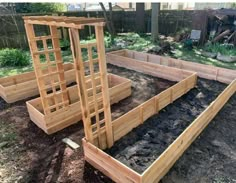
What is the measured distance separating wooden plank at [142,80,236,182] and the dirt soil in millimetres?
108

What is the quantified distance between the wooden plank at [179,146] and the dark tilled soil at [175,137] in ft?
0.37

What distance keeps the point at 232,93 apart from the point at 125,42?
Result: 7210mm

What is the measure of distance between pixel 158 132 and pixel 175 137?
319 millimetres

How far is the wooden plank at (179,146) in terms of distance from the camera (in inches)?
105

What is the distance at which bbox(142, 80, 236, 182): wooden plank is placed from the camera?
266cm

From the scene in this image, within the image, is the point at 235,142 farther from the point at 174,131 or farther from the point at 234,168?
the point at 174,131

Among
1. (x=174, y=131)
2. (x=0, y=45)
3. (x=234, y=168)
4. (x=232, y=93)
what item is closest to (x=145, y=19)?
(x=0, y=45)

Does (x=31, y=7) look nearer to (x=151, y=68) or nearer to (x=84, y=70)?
(x=151, y=68)

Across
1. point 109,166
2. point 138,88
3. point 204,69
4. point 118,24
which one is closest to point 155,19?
point 118,24

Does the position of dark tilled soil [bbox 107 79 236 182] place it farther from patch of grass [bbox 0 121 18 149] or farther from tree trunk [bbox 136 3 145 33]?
tree trunk [bbox 136 3 145 33]

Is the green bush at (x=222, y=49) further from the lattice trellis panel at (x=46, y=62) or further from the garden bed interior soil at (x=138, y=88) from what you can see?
the lattice trellis panel at (x=46, y=62)

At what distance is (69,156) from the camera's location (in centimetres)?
337

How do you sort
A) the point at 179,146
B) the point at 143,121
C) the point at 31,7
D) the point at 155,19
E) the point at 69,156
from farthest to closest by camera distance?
the point at 31,7
the point at 155,19
the point at 143,121
the point at 69,156
the point at 179,146

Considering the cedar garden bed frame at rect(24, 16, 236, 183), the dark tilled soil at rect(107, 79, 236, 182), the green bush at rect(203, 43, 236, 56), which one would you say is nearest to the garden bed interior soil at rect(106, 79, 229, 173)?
the dark tilled soil at rect(107, 79, 236, 182)
